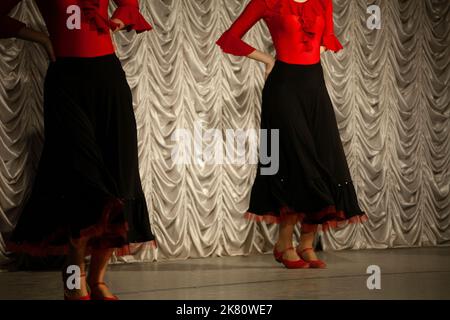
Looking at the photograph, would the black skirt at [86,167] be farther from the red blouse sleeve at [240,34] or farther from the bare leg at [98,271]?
the red blouse sleeve at [240,34]

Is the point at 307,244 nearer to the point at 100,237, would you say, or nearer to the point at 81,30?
the point at 100,237

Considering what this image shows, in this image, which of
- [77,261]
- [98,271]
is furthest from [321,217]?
[77,261]

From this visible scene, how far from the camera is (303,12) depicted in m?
4.73

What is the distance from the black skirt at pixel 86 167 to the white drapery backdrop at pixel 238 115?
1.94m

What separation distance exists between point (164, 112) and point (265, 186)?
129 centimetres

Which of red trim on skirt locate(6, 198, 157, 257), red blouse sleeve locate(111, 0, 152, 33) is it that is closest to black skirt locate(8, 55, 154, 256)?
red trim on skirt locate(6, 198, 157, 257)

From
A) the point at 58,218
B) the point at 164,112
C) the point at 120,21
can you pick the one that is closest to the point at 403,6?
the point at 164,112

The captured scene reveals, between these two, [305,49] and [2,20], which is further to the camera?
[305,49]

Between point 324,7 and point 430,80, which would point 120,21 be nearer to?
point 324,7

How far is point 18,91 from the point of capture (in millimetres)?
5160

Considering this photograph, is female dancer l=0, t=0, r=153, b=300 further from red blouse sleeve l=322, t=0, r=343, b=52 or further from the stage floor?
red blouse sleeve l=322, t=0, r=343, b=52

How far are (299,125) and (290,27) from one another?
1.80 ft

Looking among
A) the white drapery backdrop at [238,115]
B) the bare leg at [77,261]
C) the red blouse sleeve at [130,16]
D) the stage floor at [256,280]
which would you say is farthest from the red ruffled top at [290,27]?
the bare leg at [77,261]

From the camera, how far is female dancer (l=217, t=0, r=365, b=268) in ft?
15.4
